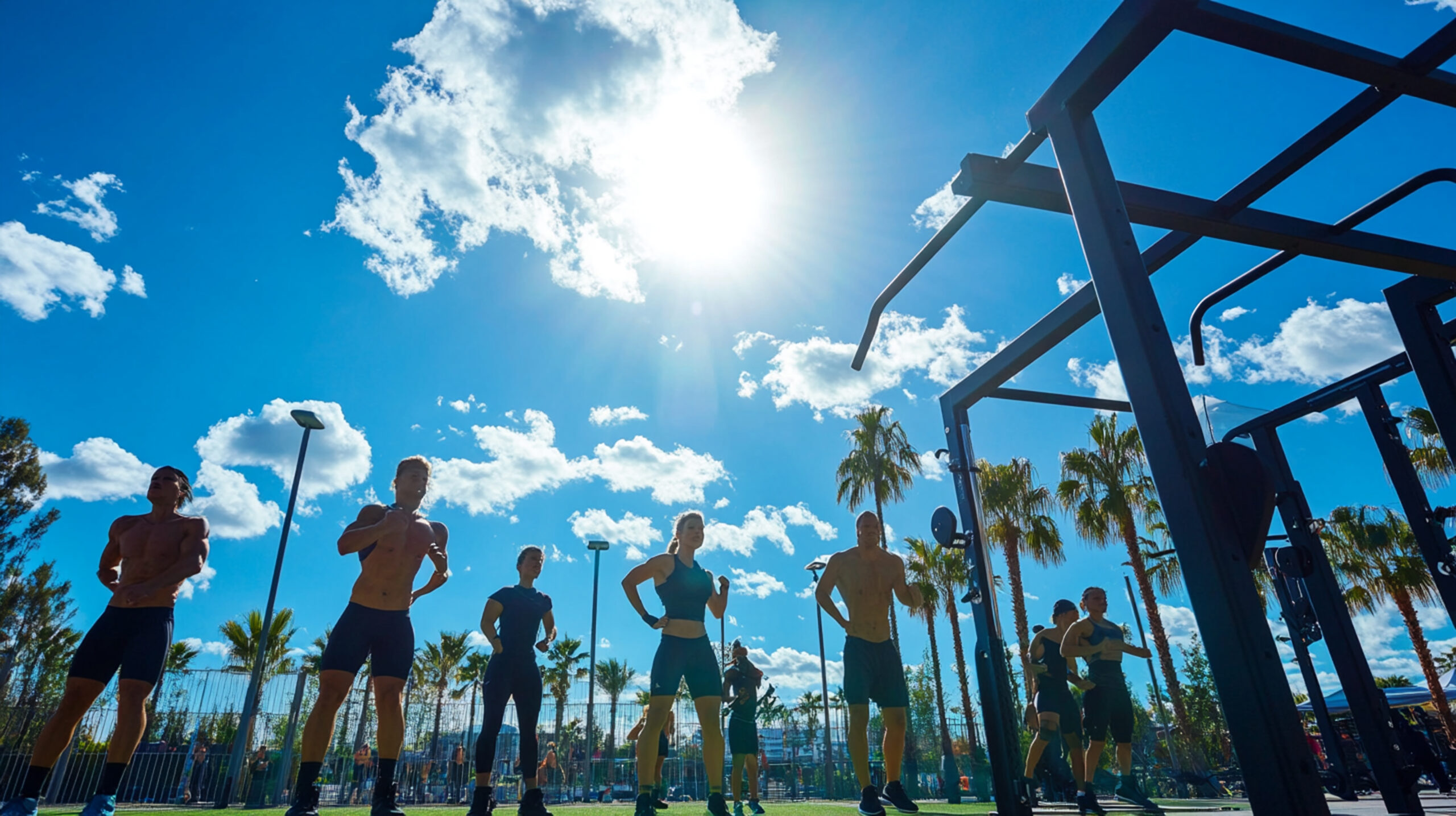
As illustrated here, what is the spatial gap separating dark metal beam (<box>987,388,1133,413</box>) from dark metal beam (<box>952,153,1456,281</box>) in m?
1.13

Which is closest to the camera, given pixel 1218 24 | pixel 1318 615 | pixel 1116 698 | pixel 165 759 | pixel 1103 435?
pixel 1218 24

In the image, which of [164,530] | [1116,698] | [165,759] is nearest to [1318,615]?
[1116,698]

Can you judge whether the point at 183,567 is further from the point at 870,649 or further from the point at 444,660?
the point at 444,660

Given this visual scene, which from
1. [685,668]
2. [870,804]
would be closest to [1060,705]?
[870,804]

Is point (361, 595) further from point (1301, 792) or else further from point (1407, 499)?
point (1407, 499)

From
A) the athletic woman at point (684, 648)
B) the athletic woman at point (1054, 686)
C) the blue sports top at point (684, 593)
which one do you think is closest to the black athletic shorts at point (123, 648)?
the athletic woman at point (684, 648)

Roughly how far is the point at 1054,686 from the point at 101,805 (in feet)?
21.2

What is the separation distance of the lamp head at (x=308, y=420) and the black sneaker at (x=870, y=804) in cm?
1123

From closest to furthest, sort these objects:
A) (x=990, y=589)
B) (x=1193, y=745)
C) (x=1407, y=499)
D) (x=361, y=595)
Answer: (x=990, y=589), (x=361, y=595), (x=1407, y=499), (x=1193, y=745)

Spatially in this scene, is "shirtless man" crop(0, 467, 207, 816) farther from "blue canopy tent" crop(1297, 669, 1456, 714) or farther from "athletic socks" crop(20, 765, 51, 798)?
"blue canopy tent" crop(1297, 669, 1456, 714)

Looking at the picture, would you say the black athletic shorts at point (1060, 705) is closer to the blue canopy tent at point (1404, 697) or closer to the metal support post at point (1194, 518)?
the metal support post at point (1194, 518)

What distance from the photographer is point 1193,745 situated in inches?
641

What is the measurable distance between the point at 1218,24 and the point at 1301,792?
7.26 feet

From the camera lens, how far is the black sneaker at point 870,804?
148 inches
